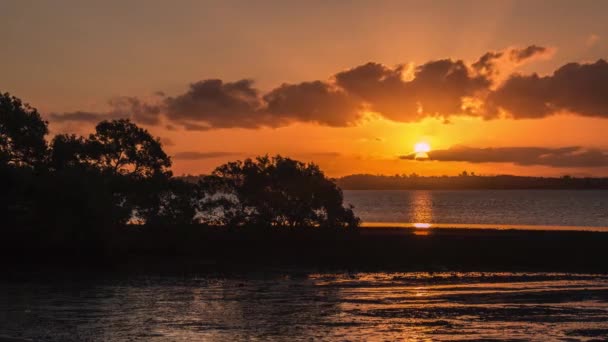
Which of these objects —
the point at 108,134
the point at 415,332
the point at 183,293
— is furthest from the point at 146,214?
the point at 415,332

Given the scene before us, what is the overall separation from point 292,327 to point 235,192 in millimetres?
44157

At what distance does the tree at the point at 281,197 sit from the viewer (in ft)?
223

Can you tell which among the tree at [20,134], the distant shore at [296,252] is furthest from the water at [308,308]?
the tree at [20,134]

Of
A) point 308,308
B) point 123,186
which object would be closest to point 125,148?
point 123,186

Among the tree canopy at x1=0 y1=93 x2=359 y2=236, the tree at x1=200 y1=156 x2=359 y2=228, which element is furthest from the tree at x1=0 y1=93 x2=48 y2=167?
the tree at x1=200 y1=156 x2=359 y2=228

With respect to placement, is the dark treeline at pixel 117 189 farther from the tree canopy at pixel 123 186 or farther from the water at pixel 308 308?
the water at pixel 308 308

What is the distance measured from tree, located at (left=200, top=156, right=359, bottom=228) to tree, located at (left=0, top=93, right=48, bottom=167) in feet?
50.5

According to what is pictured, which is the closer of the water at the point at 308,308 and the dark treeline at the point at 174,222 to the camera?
the water at the point at 308,308

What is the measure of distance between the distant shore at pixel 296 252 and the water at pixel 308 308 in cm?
634

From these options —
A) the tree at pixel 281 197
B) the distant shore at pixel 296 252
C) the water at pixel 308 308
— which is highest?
the tree at pixel 281 197

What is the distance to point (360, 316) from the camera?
2967 centimetres

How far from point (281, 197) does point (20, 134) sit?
2332 centimetres

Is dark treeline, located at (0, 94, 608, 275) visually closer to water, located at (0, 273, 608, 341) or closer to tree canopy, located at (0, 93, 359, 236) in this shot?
tree canopy, located at (0, 93, 359, 236)

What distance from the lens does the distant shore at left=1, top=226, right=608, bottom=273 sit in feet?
168
